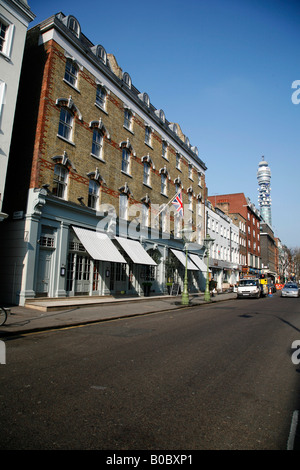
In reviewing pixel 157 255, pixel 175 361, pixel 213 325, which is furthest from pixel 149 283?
pixel 175 361

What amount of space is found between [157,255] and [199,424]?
22.4 meters

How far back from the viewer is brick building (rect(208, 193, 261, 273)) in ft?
186

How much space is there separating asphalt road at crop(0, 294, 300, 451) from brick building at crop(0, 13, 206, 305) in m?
7.78

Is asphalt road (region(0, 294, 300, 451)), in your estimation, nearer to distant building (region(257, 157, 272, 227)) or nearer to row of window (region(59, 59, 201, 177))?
row of window (region(59, 59, 201, 177))

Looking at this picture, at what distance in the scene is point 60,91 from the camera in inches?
675

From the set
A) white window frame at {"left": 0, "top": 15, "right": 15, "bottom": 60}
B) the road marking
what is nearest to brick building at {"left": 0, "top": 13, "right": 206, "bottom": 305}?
white window frame at {"left": 0, "top": 15, "right": 15, "bottom": 60}

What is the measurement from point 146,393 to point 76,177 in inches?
587

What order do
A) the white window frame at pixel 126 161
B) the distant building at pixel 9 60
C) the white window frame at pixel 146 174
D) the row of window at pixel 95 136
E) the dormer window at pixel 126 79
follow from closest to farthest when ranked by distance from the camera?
the distant building at pixel 9 60 → the row of window at pixel 95 136 → the white window frame at pixel 126 161 → the dormer window at pixel 126 79 → the white window frame at pixel 146 174

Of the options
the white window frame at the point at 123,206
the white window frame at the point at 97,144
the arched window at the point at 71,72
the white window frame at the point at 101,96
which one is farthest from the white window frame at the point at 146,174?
the arched window at the point at 71,72

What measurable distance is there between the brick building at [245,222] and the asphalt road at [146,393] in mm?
49315

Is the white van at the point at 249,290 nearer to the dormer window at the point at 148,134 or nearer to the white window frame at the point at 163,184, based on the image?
the white window frame at the point at 163,184

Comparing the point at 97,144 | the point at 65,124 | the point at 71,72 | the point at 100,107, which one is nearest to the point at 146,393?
the point at 65,124

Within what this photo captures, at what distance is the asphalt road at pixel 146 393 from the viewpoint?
325cm

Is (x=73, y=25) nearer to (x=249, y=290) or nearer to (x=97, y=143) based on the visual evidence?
(x=97, y=143)
